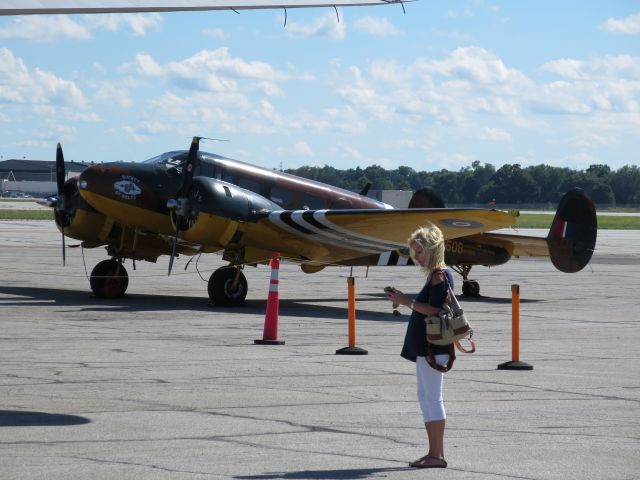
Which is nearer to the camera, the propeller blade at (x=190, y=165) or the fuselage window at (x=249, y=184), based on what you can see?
the propeller blade at (x=190, y=165)

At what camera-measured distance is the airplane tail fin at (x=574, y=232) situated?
22938mm

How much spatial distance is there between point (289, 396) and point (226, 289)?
10.6 metres

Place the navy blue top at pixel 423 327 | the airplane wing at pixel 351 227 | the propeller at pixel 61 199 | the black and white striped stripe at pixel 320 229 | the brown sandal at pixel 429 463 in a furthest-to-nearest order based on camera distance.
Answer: the propeller at pixel 61 199, the black and white striped stripe at pixel 320 229, the airplane wing at pixel 351 227, the navy blue top at pixel 423 327, the brown sandal at pixel 429 463

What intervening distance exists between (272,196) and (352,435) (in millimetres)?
14058

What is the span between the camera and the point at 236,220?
20.5m

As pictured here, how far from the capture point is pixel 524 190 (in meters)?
120

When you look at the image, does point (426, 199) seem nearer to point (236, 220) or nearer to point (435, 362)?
point (236, 220)

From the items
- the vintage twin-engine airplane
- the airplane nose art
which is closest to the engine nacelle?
the vintage twin-engine airplane

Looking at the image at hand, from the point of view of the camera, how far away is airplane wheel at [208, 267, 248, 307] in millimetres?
20703

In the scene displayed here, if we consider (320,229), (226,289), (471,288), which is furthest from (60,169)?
(471,288)

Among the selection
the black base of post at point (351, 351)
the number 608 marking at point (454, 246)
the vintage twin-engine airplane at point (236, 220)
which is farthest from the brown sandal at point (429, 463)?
the number 608 marking at point (454, 246)

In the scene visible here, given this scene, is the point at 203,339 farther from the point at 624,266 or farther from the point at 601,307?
the point at 624,266

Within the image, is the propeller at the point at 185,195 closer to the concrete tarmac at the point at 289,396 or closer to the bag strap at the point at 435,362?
the concrete tarmac at the point at 289,396

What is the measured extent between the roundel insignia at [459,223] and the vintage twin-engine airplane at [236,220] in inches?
0.7
